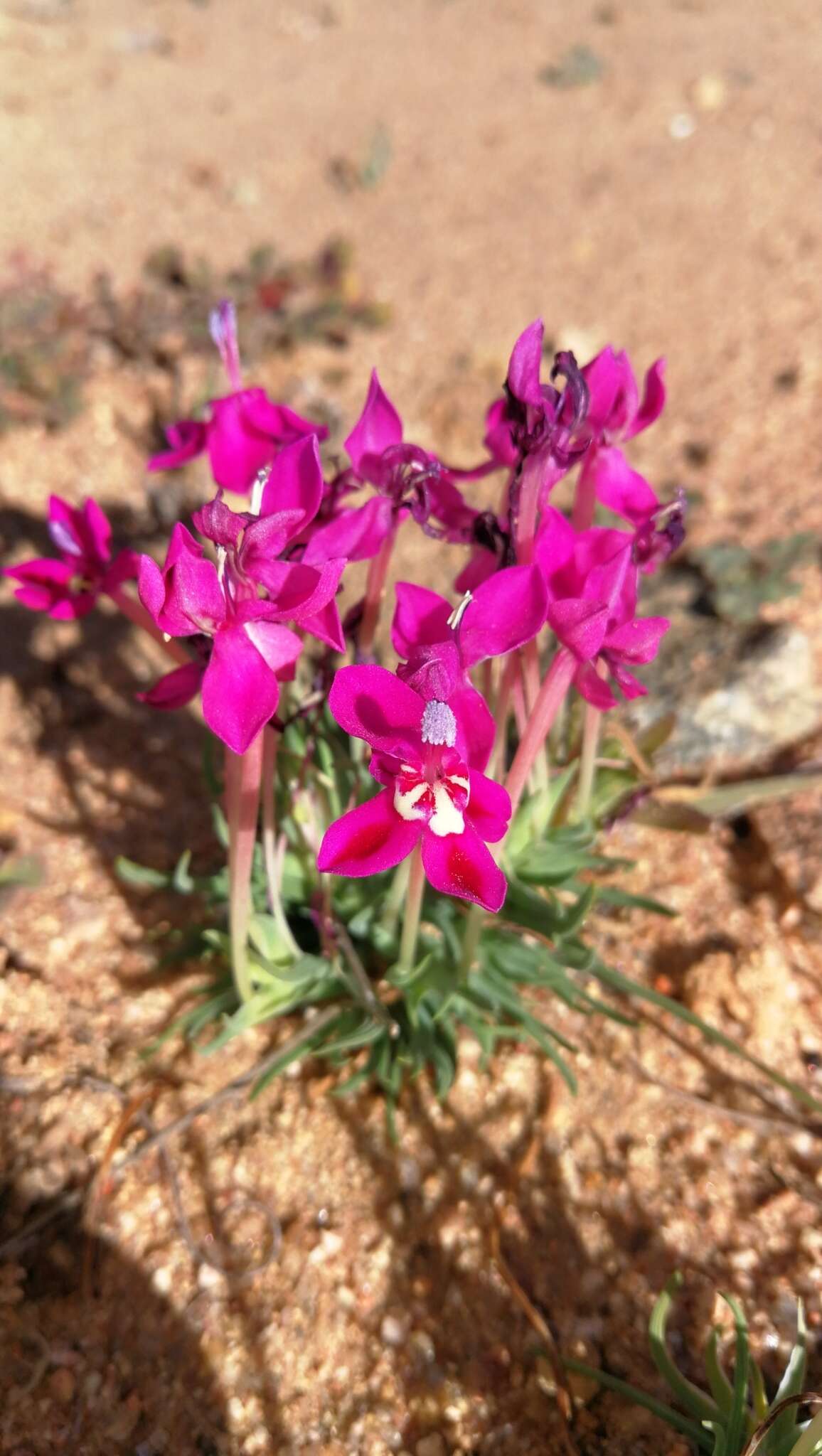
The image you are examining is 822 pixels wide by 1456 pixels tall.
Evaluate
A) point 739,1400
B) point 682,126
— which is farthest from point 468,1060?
point 682,126

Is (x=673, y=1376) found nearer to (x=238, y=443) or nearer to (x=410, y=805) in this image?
(x=410, y=805)

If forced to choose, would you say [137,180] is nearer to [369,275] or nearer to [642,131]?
[369,275]

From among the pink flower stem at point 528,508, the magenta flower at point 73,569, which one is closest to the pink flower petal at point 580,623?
the pink flower stem at point 528,508

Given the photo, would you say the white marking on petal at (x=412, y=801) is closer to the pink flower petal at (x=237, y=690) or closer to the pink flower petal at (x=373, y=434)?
the pink flower petal at (x=237, y=690)

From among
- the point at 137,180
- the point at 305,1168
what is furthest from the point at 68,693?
the point at 137,180

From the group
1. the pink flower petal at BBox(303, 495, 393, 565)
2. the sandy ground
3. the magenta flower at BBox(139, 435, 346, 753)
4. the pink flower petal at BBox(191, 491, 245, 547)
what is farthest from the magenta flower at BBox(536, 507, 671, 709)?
the sandy ground

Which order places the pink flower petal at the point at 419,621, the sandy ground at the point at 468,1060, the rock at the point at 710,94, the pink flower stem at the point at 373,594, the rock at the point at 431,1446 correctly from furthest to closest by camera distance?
the rock at the point at 710,94 → the sandy ground at the point at 468,1060 → the rock at the point at 431,1446 → the pink flower stem at the point at 373,594 → the pink flower petal at the point at 419,621

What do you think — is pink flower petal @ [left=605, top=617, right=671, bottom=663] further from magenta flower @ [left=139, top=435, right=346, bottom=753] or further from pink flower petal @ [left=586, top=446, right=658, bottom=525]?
magenta flower @ [left=139, top=435, right=346, bottom=753]
